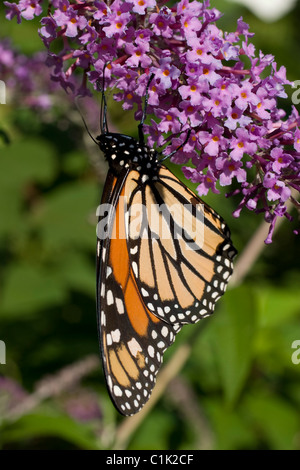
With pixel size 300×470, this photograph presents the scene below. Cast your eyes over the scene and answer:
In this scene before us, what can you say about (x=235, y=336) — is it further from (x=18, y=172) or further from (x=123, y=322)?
(x=18, y=172)

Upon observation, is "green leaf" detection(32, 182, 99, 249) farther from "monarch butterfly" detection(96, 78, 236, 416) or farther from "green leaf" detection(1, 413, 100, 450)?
"monarch butterfly" detection(96, 78, 236, 416)

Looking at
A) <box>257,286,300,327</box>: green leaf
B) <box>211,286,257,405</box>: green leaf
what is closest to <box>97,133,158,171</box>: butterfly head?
<box>211,286,257,405</box>: green leaf

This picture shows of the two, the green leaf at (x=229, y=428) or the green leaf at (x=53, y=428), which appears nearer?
the green leaf at (x=53, y=428)

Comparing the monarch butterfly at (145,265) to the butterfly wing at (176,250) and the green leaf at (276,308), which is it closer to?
the butterfly wing at (176,250)

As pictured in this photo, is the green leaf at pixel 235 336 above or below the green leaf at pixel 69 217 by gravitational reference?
below

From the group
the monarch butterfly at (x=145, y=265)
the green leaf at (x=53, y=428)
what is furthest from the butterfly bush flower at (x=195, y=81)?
the green leaf at (x=53, y=428)
